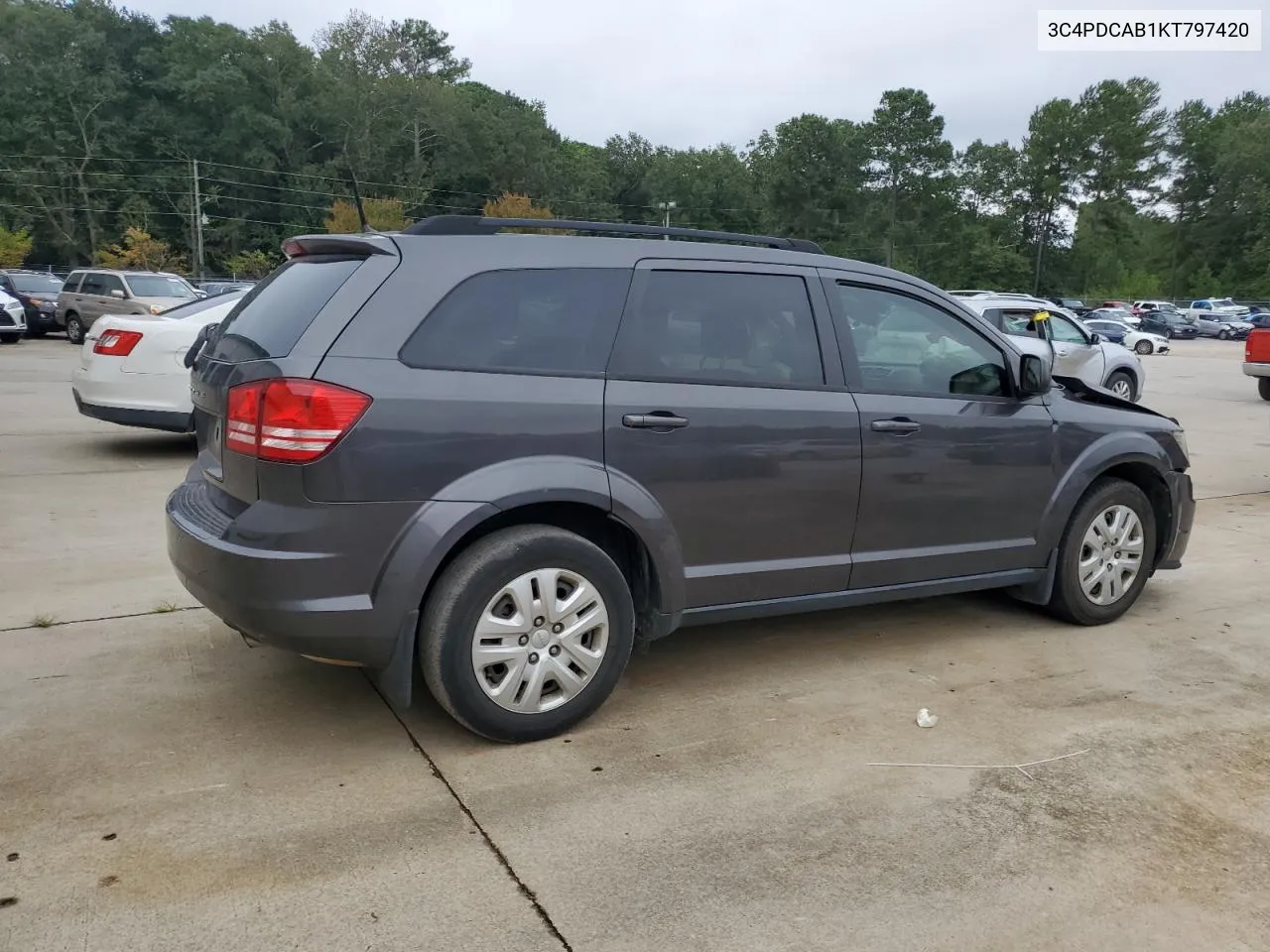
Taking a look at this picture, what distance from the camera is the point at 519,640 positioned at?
351 centimetres

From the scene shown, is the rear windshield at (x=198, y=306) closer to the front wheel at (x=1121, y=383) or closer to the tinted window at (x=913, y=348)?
the tinted window at (x=913, y=348)

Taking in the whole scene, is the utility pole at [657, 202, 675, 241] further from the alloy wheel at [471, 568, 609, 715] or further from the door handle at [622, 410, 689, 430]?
the alloy wheel at [471, 568, 609, 715]

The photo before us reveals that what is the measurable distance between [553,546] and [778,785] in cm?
110

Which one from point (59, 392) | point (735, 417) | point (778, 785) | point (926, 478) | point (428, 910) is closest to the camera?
point (428, 910)

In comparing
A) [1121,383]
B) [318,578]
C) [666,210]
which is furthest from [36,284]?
[666,210]

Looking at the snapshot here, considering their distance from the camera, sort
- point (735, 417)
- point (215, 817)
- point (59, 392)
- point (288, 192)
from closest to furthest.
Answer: point (215, 817)
point (735, 417)
point (59, 392)
point (288, 192)

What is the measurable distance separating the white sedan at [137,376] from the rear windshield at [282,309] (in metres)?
5.30

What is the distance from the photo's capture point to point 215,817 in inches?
121

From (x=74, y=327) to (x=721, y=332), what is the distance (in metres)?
24.5

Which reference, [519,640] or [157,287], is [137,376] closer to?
[519,640]

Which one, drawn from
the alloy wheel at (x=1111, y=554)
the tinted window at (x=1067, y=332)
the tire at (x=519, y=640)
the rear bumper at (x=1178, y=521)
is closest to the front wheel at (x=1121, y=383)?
the tinted window at (x=1067, y=332)

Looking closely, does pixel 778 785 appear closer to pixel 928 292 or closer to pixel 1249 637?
pixel 928 292

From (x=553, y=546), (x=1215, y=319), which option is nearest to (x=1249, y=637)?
(x=553, y=546)

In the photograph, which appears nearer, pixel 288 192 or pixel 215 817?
pixel 215 817
